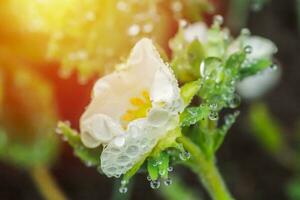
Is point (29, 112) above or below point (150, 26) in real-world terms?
above

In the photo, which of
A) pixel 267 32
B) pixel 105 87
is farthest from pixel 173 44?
pixel 267 32

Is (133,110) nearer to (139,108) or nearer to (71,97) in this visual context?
(139,108)

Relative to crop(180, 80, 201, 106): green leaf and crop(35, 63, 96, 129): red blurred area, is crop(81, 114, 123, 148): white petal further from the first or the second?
crop(35, 63, 96, 129): red blurred area

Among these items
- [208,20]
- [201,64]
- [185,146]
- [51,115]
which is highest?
[208,20]

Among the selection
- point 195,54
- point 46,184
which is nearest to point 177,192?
point 46,184

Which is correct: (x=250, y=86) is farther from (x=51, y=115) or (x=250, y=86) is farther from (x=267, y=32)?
(x=51, y=115)

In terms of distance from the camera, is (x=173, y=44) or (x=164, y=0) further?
(x=164, y=0)

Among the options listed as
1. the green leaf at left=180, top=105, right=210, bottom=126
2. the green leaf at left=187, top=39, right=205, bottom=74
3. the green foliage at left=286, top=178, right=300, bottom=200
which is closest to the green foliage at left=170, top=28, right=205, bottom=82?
the green leaf at left=187, top=39, right=205, bottom=74
